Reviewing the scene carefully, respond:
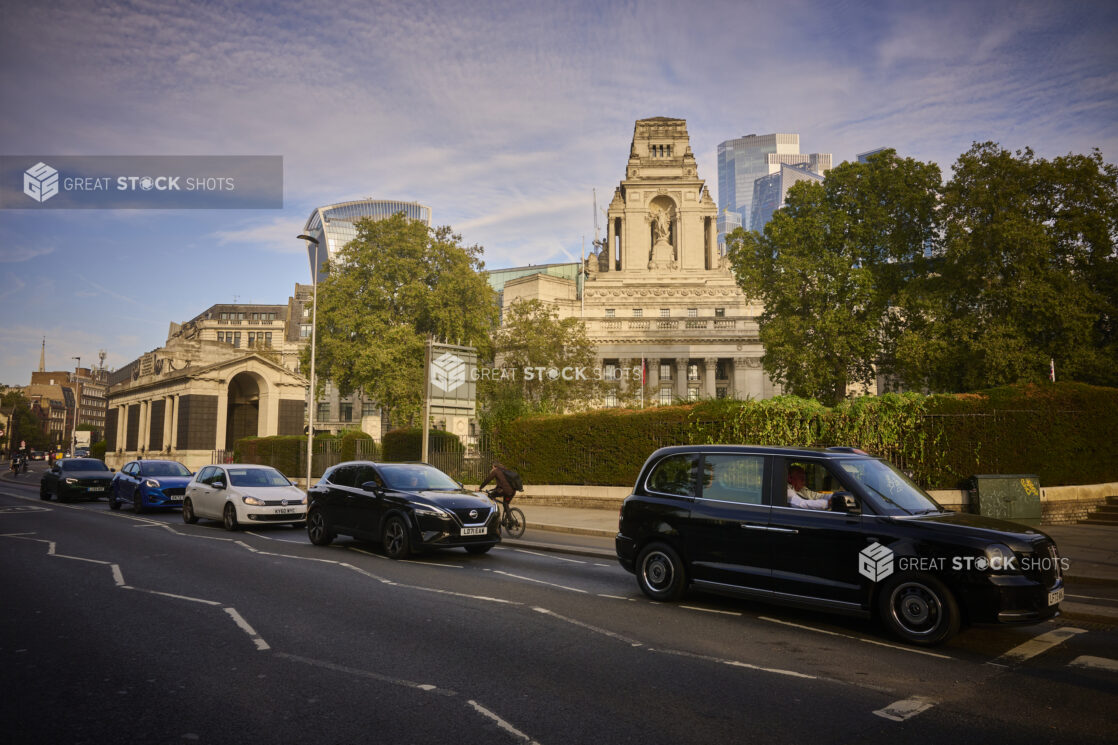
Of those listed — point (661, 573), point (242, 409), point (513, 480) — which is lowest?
point (661, 573)

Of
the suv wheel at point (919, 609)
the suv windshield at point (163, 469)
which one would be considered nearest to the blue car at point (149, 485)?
the suv windshield at point (163, 469)

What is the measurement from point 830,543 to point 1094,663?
2353 mm

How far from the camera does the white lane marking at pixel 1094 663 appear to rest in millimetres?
5899

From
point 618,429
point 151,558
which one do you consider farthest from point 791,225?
point 151,558

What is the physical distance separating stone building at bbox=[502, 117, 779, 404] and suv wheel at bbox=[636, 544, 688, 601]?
4053 cm

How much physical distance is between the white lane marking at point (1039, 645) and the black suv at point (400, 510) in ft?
26.2

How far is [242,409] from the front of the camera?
55.0 metres

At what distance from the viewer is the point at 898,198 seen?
34.0m

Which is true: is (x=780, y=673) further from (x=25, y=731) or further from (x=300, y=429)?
(x=300, y=429)

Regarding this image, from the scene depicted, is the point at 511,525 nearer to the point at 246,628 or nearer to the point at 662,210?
the point at 246,628

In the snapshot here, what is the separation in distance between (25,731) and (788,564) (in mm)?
6611

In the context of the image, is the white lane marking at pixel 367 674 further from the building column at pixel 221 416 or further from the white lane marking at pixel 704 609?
the building column at pixel 221 416

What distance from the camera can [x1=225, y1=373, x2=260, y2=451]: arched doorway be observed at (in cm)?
5444

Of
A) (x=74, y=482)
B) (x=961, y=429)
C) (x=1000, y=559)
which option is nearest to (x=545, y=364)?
(x=74, y=482)
